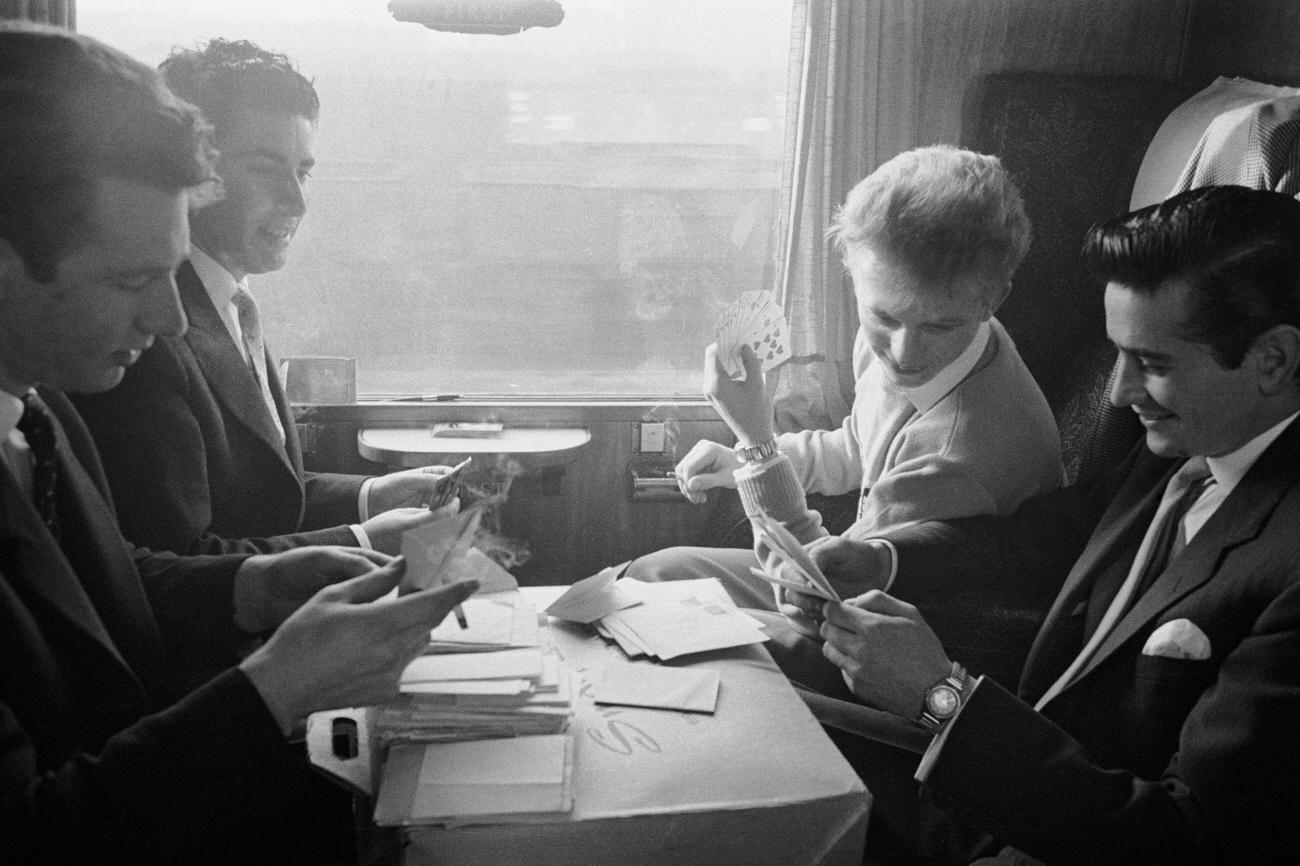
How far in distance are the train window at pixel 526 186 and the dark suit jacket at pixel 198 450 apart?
3.44ft

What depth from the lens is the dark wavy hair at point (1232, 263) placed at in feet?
4.91

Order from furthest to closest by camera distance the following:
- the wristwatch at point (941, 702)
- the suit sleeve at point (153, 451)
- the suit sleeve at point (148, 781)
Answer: the suit sleeve at point (153, 451) < the wristwatch at point (941, 702) < the suit sleeve at point (148, 781)

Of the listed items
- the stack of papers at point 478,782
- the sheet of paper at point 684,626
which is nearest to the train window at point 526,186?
Answer: the sheet of paper at point 684,626

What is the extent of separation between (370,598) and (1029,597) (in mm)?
1365

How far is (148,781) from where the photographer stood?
119 centimetres

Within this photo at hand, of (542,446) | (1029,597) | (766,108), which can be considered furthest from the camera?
(766,108)

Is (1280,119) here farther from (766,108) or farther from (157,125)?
(157,125)

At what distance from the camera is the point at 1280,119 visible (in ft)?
7.14

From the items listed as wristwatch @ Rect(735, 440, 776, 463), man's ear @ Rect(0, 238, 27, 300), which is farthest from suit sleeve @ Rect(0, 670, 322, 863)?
wristwatch @ Rect(735, 440, 776, 463)

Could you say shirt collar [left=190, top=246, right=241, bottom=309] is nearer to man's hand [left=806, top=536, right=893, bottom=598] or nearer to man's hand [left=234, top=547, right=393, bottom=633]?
man's hand [left=234, top=547, right=393, bottom=633]

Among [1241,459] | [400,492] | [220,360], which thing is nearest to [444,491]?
[400,492]

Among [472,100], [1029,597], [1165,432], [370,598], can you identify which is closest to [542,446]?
[472,100]

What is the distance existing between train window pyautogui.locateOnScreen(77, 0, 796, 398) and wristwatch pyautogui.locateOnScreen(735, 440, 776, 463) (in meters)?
1.11

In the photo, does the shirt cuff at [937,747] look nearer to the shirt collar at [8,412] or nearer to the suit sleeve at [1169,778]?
the suit sleeve at [1169,778]
